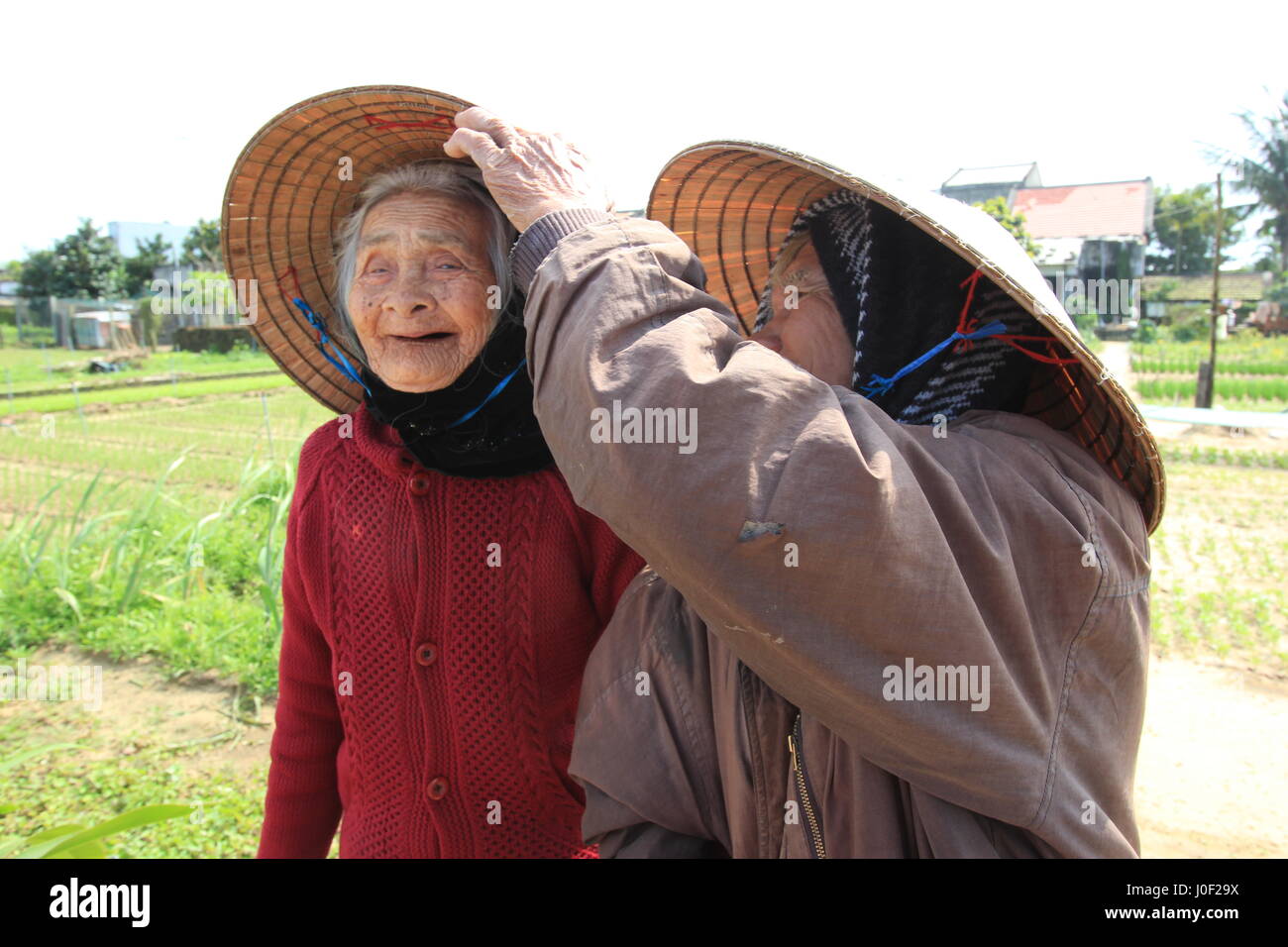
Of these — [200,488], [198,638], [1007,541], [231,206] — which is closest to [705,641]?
[1007,541]

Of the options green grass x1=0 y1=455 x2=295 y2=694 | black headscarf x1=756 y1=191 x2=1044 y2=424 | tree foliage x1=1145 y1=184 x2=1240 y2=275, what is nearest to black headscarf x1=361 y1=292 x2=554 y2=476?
black headscarf x1=756 y1=191 x2=1044 y2=424

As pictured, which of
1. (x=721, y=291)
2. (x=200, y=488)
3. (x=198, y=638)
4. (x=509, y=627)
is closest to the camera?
(x=509, y=627)

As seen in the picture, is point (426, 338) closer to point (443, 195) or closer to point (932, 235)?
point (443, 195)

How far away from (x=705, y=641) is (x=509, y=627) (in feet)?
1.43

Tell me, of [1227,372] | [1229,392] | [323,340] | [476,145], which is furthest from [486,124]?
[1227,372]

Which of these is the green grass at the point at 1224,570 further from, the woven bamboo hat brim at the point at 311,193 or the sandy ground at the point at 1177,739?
the woven bamboo hat brim at the point at 311,193

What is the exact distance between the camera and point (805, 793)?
1.23m

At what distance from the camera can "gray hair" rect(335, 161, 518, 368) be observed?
1.69m

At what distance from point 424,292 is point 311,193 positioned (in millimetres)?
472

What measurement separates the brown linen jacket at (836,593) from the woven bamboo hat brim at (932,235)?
8 centimetres

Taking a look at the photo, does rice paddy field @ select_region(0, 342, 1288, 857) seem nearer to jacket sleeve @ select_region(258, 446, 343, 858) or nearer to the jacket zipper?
jacket sleeve @ select_region(258, 446, 343, 858)

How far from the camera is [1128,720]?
4.15 feet

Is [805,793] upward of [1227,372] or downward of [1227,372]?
upward
